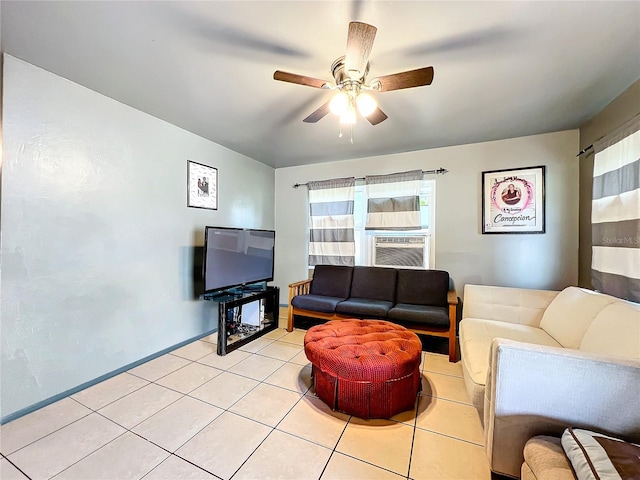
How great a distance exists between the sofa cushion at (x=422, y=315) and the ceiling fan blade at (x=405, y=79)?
6.76ft

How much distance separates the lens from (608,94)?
2.12 meters

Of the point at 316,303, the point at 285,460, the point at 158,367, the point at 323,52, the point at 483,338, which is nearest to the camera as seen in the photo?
the point at 285,460

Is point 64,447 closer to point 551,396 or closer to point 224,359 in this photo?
point 224,359

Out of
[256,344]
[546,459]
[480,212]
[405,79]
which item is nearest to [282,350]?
[256,344]

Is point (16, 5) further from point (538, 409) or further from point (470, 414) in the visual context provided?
point (470, 414)

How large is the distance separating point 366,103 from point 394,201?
1985 mm

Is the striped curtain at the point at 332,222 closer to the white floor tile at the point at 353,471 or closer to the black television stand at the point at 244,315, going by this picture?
the black television stand at the point at 244,315

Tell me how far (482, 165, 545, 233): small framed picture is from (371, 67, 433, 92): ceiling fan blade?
214 cm

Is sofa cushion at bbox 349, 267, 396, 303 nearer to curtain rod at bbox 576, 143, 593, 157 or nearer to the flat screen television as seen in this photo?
the flat screen television

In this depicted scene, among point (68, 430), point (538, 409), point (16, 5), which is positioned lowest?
point (68, 430)

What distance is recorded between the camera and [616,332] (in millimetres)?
1483

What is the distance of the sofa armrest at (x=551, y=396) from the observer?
1.11 m

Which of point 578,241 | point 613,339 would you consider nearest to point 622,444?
point 613,339

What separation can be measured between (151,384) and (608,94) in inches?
171
